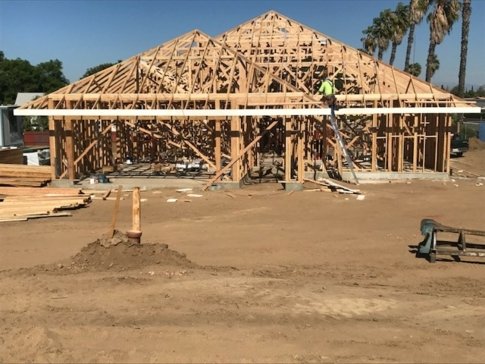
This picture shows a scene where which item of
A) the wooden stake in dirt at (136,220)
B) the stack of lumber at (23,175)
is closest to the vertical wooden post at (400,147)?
the stack of lumber at (23,175)

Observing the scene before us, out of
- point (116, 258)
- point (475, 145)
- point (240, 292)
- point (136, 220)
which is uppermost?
point (475, 145)

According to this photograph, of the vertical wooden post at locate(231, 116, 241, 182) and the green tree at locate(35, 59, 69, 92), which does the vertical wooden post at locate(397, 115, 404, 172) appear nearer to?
the vertical wooden post at locate(231, 116, 241, 182)

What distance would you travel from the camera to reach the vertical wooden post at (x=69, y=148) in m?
19.1

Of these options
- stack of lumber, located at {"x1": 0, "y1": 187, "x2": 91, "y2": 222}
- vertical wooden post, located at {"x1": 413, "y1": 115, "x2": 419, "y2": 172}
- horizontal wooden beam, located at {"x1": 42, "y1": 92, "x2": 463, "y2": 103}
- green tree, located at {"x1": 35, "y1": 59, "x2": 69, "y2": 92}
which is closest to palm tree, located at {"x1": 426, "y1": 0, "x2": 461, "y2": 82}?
vertical wooden post, located at {"x1": 413, "y1": 115, "x2": 419, "y2": 172}

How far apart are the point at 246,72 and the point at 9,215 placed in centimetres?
991

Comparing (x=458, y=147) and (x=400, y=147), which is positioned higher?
(x=400, y=147)

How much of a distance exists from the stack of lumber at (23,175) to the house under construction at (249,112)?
1.27ft

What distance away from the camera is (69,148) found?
63.0 ft

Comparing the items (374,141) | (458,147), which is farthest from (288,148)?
(458,147)

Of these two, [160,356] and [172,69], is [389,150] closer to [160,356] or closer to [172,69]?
[172,69]

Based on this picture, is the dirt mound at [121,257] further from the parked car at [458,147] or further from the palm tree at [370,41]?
the palm tree at [370,41]

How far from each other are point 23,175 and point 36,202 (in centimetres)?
373

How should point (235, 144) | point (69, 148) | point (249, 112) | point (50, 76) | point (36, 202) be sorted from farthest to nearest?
1. point (50, 76)
2. point (69, 148)
3. point (235, 144)
4. point (249, 112)
5. point (36, 202)

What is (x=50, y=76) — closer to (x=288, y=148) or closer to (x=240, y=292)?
(x=288, y=148)
